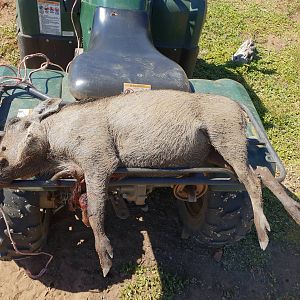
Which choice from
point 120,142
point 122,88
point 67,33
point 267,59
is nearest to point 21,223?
point 120,142

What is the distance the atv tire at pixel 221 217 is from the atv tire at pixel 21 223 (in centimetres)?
128

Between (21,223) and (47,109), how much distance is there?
3.15 feet

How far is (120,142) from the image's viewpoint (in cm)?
250

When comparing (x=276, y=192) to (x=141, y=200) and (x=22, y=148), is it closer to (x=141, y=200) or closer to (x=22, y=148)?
(x=141, y=200)

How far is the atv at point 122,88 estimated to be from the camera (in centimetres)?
271

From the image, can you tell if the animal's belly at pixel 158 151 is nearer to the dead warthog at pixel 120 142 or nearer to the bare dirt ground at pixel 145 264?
the dead warthog at pixel 120 142

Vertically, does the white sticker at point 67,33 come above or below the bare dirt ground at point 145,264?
above

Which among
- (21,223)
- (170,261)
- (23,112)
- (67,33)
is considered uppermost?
(23,112)

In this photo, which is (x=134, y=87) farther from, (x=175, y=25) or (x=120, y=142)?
(x=175, y=25)

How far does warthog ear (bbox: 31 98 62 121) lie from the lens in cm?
258

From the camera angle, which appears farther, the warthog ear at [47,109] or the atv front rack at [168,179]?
the warthog ear at [47,109]

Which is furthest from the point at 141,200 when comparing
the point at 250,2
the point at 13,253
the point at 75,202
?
the point at 250,2

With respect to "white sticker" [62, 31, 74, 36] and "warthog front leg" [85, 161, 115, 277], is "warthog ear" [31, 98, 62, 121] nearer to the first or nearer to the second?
"warthog front leg" [85, 161, 115, 277]

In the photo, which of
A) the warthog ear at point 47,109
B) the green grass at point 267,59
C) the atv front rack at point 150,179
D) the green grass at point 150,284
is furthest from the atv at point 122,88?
the green grass at point 267,59
